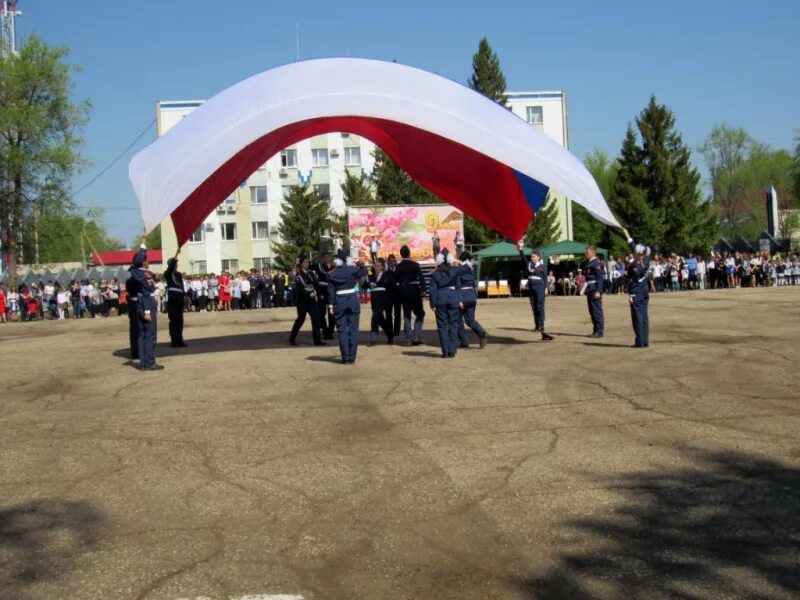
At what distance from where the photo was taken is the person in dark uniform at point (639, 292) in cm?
1455

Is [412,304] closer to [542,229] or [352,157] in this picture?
[542,229]

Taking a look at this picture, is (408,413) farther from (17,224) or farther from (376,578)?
(17,224)

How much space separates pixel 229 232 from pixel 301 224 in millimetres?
11345

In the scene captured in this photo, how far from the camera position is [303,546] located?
542 centimetres

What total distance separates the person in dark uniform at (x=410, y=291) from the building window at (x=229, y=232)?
52810 millimetres

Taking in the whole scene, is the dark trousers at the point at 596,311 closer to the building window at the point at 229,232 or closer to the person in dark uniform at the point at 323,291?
the person in dark uniform at the point at 323,291

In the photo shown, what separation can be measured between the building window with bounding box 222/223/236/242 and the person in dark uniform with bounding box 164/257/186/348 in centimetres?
5048

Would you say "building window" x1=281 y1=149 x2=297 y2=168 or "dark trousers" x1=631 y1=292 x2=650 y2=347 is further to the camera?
"building window" x1=281 y1=149 x2=297 y2=168

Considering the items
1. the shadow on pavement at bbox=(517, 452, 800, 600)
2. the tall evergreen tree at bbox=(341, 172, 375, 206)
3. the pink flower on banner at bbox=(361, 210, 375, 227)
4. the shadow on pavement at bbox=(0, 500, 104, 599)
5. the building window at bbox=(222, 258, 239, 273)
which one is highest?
the tall evergreen tree at bbox=(341, 172, 375, 206)

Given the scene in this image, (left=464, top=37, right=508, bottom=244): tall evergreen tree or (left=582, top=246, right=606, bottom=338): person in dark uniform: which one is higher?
(left=464, top=37, right=508, bottom=244): tall evergreen tree

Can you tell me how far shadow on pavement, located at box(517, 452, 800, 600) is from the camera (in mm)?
4578

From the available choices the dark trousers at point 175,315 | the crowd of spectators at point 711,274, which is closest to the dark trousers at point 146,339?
the dark trousers at point 175,315

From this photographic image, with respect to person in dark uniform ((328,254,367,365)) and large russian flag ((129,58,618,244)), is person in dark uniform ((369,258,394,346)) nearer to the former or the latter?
person in dark uniform ((328,254,367,365))

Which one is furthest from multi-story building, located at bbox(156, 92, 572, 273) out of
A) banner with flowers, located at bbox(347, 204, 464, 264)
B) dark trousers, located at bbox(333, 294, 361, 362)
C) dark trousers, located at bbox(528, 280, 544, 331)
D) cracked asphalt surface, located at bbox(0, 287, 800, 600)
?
cracked asphalt surface, located at bbox(0, 287, 800, 600)
